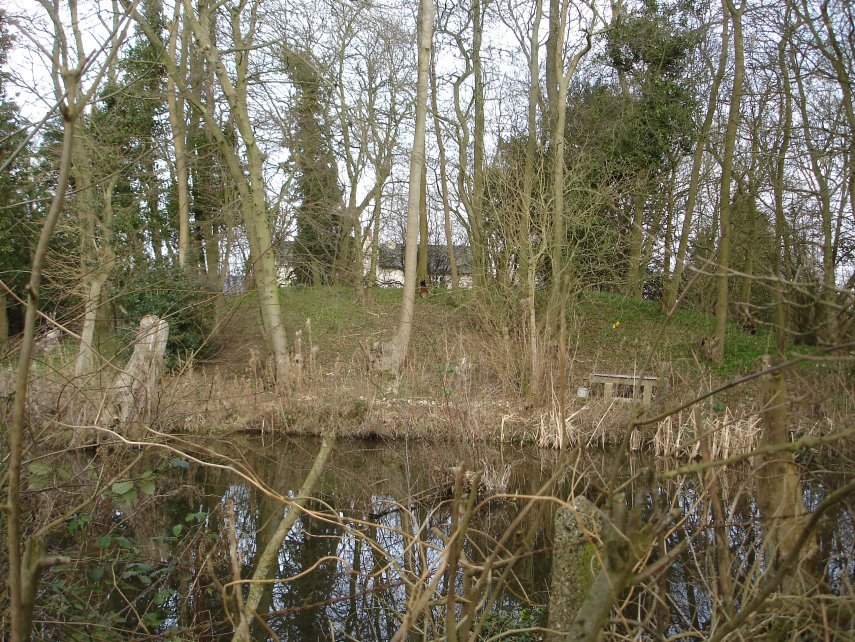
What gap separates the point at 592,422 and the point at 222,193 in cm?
1065

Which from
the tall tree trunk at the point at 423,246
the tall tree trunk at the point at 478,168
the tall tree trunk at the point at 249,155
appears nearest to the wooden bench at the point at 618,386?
the tall tree trunk at the point at 478,168

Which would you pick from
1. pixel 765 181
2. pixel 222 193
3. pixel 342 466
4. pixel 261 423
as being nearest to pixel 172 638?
pixel 342 466

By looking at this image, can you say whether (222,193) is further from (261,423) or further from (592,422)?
(592,422)

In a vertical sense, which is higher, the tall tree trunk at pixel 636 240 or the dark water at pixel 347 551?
the tall tree trunk at pixel 636 240

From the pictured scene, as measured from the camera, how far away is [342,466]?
8.44 m

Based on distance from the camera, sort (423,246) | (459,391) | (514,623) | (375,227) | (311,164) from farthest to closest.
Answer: (423,246) → (375,227) → (311,164) → (459,391) → (514,623)

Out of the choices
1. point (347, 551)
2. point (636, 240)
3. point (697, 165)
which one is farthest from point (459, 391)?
point (697, 165)

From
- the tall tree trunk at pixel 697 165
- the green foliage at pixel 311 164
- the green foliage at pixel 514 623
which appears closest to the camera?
the green foliage at pixel 514 623

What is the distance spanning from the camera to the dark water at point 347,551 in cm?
314

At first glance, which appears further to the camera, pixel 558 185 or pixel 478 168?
pixel 478 168

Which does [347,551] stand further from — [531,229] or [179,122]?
[179,122]

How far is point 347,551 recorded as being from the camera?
6.09 metres

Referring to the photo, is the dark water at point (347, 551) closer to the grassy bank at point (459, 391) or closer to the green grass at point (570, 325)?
the grassy bank at point (459, 391)

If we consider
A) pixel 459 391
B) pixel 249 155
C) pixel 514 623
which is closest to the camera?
pixel 514 623
